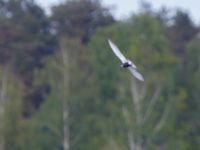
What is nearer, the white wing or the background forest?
the white wing

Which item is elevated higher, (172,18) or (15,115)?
(172,18)

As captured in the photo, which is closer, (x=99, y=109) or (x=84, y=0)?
(x=99, y=109)

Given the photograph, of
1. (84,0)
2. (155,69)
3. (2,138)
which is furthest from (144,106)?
(84,0)

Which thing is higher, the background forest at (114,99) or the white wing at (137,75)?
the background forest at (114,99)

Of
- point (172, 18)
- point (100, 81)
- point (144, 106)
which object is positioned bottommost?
point (144, 106)

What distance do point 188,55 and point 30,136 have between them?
571 centimetres

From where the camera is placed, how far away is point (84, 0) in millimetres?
49406

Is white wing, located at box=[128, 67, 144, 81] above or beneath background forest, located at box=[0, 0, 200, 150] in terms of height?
beneath

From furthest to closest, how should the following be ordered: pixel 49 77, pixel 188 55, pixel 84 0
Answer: pixel 84 0, pixel 188 55, pixel 49 77

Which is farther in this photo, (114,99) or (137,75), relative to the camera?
(114,99)

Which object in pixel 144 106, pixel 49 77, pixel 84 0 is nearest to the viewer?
pixel 144 106

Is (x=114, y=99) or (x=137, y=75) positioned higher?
(x=114, y=99)

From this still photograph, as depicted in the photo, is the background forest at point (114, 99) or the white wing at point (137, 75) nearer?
the white wing at point (137, 75)

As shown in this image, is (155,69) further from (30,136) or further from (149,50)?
(30,136)
